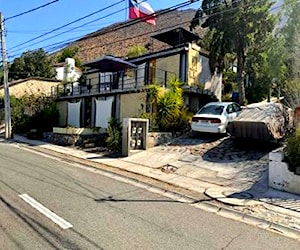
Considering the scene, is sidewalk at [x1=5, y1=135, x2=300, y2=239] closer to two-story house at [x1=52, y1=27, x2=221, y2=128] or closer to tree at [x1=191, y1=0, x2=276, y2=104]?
two-story house at [x1=52, y1=27, x2=221, y2=128]

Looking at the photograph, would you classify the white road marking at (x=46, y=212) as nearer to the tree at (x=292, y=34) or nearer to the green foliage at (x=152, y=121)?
the green foliage at (x=152, y=121)

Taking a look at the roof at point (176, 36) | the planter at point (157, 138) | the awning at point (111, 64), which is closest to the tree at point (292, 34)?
the roof at point (176, 36)

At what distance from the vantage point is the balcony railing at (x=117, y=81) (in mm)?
21905

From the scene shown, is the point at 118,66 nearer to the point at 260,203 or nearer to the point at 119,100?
the point at 119,100

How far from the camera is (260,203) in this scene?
7.88 metres

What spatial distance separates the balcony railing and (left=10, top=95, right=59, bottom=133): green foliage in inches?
56.9

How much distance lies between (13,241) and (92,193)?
317cm

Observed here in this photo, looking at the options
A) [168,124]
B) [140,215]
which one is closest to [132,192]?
[140,215]

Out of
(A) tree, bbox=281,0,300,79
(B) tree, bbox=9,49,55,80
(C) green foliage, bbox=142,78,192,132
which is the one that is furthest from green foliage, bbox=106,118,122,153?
(B) tree, bbox=9,49,55,80

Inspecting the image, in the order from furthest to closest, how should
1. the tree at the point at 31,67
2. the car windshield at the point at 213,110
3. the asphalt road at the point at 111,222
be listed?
the tree at the point at 31,67, the car windshield at the point at 213,110, the asphalt road at the point at 111,222

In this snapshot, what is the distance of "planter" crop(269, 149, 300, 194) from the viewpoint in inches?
337

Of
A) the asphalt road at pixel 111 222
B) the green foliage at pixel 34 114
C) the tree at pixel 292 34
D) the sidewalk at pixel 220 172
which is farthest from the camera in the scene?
the green foliage at pixel 34 114

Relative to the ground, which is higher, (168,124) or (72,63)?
(72,63)

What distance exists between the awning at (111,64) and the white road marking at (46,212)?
14.8 m
